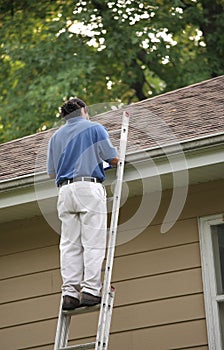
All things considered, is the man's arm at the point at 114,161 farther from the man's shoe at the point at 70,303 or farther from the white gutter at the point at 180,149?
the man's shoe at the point at 70,303

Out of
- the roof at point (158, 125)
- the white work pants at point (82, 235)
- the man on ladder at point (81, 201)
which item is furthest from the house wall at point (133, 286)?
the white work pants at point (82, 235)

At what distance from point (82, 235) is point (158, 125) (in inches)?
92.1

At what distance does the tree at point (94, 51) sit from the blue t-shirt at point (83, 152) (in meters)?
8.91

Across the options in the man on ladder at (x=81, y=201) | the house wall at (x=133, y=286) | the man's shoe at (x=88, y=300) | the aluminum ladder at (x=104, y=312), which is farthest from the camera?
the house wall at (x=133, y=286)

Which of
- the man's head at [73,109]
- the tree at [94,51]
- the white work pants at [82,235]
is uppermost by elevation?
the tree at [94,51]

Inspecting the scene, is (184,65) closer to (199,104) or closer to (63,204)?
(199,104)

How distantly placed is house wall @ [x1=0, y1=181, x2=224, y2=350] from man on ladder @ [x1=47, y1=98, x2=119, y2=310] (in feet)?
2.56

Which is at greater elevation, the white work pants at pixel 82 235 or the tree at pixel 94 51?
the tree at pixel 94 51

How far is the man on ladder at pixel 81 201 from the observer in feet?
21.1

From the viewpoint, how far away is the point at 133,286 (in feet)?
24.7

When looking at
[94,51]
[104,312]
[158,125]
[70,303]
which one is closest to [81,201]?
[70,303]

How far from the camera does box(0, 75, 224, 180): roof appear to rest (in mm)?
7818

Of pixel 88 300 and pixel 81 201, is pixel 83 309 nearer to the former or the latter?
pixel 88 300

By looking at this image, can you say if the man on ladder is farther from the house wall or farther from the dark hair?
the house wall
